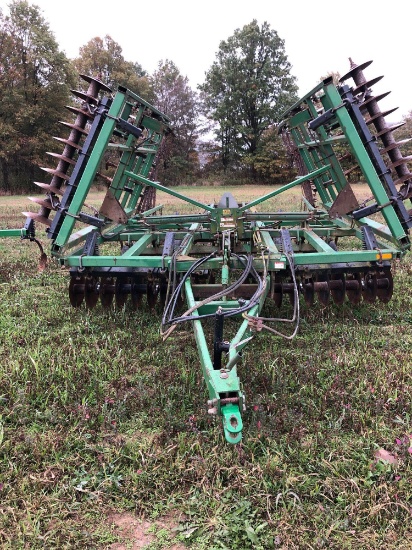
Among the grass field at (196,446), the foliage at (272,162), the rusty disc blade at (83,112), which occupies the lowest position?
the grass field at (196,446)

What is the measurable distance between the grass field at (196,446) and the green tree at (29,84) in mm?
31424

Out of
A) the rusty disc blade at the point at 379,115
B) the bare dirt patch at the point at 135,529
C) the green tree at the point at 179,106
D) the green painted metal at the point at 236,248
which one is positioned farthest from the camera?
the green tree at the point at 179,106

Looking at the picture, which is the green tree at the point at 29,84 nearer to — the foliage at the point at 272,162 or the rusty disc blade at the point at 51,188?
the foliage at the point at 272,162

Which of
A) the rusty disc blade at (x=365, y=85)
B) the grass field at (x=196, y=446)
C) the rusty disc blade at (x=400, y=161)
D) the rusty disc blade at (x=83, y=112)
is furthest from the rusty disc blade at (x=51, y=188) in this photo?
the rusty disc blade at (x=400, y=161)

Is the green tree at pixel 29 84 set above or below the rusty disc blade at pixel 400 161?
above

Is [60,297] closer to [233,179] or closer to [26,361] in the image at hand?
[26,361]

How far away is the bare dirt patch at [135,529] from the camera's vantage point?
1.85 m

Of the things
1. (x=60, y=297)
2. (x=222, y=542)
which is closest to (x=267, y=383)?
(x=222, y=542)

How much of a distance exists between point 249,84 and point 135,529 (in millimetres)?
38315

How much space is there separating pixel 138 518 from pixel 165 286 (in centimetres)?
271

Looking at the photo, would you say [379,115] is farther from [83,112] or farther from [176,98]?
[176,98]

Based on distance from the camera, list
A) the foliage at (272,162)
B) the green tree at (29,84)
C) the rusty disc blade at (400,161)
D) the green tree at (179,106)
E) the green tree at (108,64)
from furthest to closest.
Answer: the green tree at (179,106) < the green tree at (108,64) < the foliage at (272,162) < the green tree at (29,84) < the rusty disc blade at (400,161)

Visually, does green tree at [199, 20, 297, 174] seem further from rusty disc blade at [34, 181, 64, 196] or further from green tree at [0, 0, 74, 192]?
rusty disc blade at [34, 181, 64, 196]

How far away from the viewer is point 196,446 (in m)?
2.37
